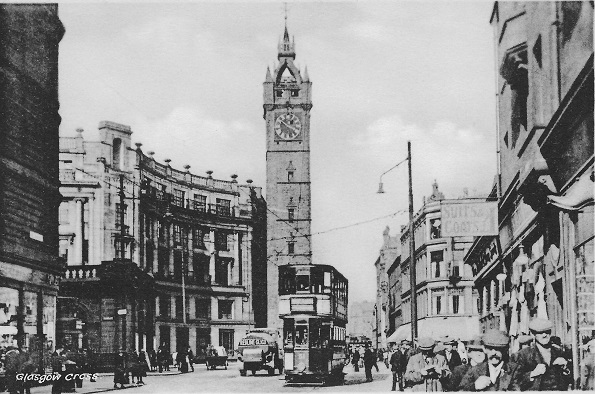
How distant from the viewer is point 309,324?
29.2 m

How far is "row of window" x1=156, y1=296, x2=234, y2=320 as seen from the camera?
62375mm

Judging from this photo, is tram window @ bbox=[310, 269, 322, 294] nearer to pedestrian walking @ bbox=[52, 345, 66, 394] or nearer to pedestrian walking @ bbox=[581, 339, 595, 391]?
pedestrian walking @ bbox=[52, 345, 66, 394]

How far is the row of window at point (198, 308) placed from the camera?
6238 cm

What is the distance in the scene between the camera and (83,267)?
36500mm

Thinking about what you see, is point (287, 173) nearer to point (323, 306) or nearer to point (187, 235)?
point (187, 235)

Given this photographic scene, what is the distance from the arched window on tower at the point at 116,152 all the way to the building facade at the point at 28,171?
21.1 metres

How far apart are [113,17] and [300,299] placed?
50.1ft

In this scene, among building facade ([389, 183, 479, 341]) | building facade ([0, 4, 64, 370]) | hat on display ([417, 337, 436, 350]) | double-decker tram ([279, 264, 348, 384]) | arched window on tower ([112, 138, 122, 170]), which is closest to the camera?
hat on display ([417, 337, 436, 350])

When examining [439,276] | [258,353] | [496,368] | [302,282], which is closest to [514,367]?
[496,368]

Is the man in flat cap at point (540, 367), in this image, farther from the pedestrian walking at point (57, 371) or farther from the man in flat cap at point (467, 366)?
the pedestrian walking at point (57, 371)

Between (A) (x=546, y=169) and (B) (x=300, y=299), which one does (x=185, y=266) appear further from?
(A) (x=546, y=169)

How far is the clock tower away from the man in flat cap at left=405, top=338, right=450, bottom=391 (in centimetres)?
5951

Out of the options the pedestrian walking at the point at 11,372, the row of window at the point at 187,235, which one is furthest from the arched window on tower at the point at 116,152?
the pedestrian walking at the point at 11,372

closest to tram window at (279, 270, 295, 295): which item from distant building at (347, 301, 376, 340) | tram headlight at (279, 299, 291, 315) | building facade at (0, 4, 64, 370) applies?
tram headlight at (279, 299, 291, 315)
